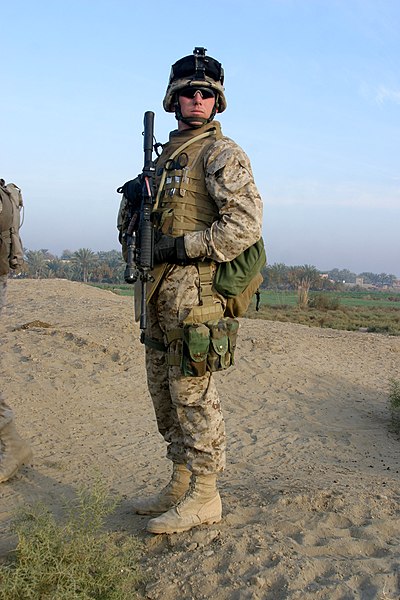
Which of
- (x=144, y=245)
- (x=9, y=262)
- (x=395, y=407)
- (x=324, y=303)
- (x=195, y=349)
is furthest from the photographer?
(x=324, y=303)

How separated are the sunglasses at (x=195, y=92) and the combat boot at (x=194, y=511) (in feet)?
7.00

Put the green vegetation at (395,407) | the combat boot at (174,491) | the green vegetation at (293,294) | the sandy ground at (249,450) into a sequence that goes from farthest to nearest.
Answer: the green vegetation at (293,294) → the green vegetation at (395,407) → the combat boot at (174,491) → the sandy ground at (249,450)

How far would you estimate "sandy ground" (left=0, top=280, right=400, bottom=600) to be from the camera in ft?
9.21

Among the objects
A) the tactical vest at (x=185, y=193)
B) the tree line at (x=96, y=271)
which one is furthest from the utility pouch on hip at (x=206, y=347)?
the tree line at (x=96, y=271)

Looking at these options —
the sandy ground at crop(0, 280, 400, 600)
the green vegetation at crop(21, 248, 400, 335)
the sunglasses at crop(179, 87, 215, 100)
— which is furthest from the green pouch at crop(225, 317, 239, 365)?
the green vegetation at crop(21, 248, 400, 335)

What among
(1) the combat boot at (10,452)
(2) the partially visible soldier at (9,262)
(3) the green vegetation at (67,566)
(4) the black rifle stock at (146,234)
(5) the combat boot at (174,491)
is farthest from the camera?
(1) the combat boot at (10,452)

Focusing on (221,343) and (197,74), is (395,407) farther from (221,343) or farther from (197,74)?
(197,74)

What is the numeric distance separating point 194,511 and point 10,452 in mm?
1914

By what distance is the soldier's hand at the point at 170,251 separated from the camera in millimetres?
3113

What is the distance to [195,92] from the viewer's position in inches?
127

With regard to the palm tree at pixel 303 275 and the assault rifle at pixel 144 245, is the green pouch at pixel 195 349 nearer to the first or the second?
the assault rifle at pixel 144 245

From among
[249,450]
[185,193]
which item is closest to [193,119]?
[185,193]

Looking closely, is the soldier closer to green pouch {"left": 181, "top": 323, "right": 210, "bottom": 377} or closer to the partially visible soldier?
green pouch {"left": 181, "top": 323, "right": 210, "bottom": 377}

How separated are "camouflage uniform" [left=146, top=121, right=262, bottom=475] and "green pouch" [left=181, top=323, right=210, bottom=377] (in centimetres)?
9
